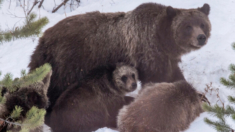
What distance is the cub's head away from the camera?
6805 millimetres

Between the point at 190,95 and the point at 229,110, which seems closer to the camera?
the point at 229,110

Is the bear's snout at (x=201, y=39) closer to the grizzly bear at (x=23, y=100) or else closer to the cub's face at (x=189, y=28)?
the cub's face at (x=189, y=28)

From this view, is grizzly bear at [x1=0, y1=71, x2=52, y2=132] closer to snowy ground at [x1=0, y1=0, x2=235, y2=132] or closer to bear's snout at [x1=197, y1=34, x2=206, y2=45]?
snowy ground at [x1=0, y1=0, x2=235, y2=132]

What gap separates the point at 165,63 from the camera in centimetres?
679

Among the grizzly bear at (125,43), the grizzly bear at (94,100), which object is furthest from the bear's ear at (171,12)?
the grizzly bear at (94,100)

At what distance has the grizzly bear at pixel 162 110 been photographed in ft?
17.5

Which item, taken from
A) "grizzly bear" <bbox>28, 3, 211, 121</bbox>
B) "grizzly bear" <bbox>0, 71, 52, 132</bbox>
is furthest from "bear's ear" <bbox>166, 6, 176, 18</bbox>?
"grizzly bear" <bbox>0, 71, 52, 132</bbox>

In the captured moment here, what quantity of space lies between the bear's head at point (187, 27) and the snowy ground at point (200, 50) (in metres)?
1.24

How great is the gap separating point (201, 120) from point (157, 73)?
1.44m

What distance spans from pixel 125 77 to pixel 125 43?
752mm

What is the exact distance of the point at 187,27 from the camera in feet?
21.7

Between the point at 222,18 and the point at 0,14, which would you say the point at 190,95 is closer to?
the point at 222,18

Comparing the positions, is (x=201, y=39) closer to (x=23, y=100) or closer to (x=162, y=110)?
(x=162, y=110)

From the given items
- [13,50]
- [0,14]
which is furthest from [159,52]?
[0,14]
